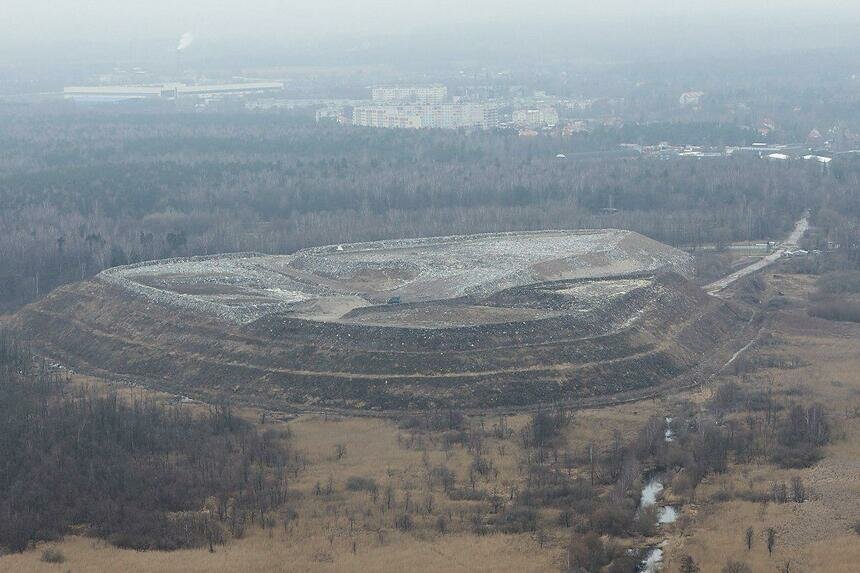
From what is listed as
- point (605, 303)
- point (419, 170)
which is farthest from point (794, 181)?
point (605, 303)

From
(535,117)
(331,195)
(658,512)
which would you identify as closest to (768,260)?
(331,195)

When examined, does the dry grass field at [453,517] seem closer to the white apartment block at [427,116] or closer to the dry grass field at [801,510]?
the dry grass field at [801,510]

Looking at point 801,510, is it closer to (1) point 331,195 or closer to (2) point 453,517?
(2) point 453,517

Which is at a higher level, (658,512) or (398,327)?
(398,327)

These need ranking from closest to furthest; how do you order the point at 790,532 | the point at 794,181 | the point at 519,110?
the point at 790,532
the point at 794,181
the point at 519,110

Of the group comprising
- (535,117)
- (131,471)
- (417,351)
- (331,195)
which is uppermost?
(417,351)

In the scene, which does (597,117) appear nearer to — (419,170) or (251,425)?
(419,170)
